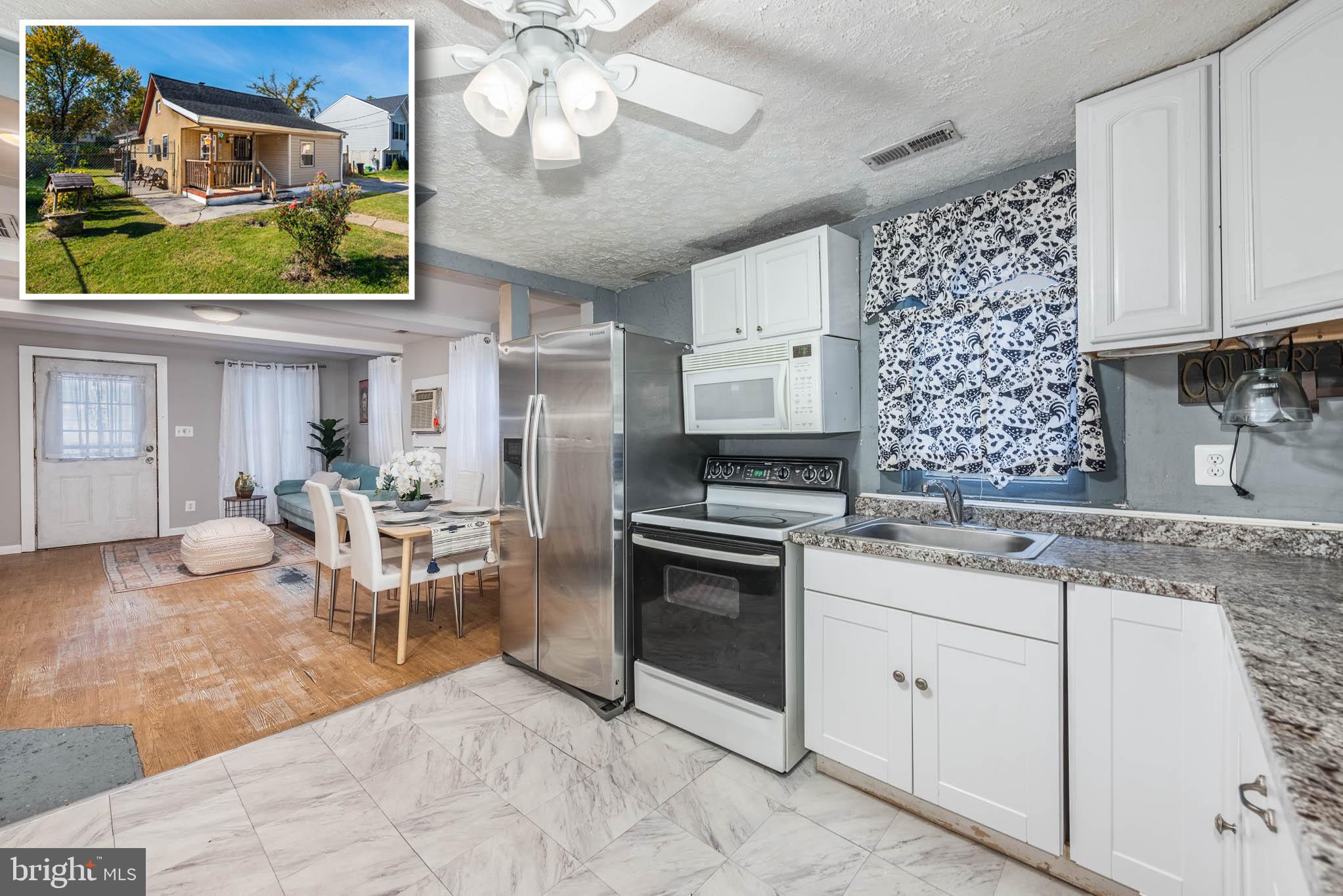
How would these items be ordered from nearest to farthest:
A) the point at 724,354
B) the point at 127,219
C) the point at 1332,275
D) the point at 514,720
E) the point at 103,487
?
the point at 127,219 → the point at 1332,275 → the point at 514,720 → the point at 724,354 → the point at 103,487

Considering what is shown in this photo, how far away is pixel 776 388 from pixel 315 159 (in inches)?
74.6

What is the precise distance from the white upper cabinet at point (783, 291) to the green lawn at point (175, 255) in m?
1.82

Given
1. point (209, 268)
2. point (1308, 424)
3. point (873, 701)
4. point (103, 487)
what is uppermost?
point (209, 268)

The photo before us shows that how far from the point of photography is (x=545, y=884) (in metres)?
1.61

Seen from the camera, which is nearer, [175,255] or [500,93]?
[175,255]

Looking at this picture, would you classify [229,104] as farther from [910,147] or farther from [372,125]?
[910,147]

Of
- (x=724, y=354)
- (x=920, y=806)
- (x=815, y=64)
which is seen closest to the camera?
(x=815, y=64)

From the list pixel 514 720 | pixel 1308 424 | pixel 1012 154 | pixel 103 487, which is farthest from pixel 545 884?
pixel 103 487

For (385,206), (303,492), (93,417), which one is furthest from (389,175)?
(93,417)

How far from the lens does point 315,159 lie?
91 cm

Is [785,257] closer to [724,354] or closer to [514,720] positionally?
[724,354]

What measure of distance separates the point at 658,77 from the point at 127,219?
0.98m

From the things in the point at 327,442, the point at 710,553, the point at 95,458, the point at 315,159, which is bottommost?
the point at 710,553

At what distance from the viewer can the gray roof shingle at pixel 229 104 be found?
83 cm
